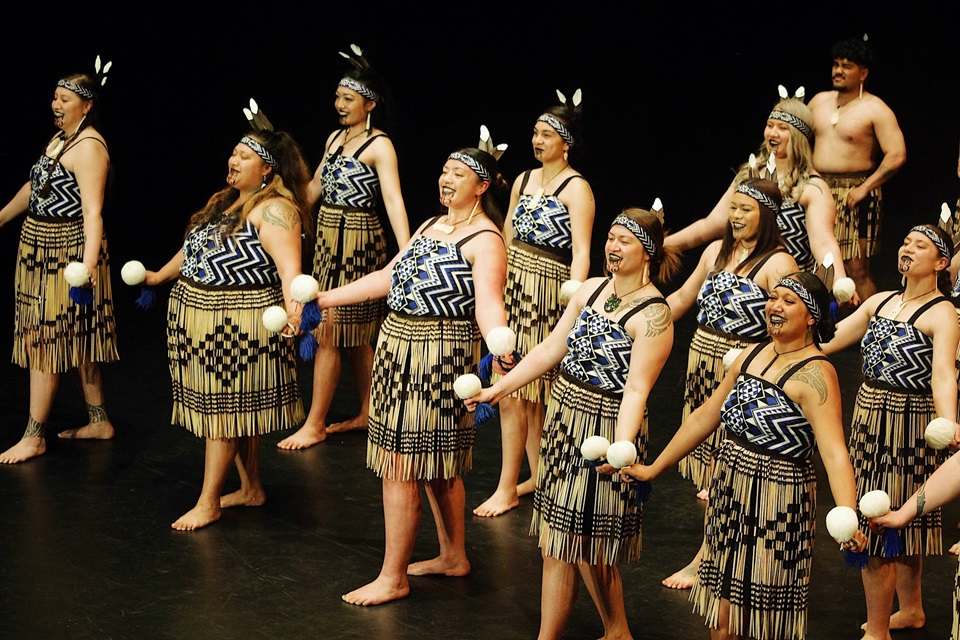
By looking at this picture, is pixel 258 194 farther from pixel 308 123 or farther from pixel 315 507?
pixel 308 123

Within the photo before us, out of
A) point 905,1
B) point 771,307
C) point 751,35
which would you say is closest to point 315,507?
point 771,307

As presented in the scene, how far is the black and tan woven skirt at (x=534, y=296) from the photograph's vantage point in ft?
17.9

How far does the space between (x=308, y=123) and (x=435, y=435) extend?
17.0 feet

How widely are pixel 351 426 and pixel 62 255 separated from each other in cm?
142

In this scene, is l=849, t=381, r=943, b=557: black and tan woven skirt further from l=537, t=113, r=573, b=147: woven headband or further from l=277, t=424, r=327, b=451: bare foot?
l=277, t=424, r=327, b=451: bare foot

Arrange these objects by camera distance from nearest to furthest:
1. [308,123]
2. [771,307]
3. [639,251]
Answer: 1. [771,307]
2. [639,251]
3. [308,123]

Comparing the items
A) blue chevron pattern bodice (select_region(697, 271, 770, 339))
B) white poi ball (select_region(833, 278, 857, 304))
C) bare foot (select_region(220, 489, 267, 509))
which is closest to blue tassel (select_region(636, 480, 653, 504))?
blue chevron pattern bodice (select_region(697, 271, 770, 339))

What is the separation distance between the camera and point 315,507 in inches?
217

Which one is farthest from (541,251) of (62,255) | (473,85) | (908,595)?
(473,85)

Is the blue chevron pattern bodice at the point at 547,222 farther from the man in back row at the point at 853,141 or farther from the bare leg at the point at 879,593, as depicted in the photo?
the bare leg at the point at 879,593

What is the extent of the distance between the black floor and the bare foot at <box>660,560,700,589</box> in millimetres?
34

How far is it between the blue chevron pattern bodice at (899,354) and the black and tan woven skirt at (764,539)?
2.15 feet

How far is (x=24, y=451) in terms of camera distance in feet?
19.5

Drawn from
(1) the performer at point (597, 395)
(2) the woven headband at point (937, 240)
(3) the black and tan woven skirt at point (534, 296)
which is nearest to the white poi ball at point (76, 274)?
(3) the black and tan woven skirt at point (534, 296)
